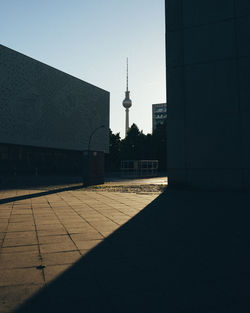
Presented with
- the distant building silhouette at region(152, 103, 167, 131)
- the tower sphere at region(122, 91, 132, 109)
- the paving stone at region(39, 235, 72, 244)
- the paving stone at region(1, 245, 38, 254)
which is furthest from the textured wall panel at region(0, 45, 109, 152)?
the distant building silhouette at region(152, 103, 167, 131)

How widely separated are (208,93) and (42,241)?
12.7 metres

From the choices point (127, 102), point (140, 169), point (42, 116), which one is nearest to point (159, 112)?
point (127, 102)

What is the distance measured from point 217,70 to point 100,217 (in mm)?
11245

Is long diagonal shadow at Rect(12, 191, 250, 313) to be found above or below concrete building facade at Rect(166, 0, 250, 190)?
below

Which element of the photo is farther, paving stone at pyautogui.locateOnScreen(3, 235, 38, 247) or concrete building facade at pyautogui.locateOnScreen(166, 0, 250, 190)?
concrete building facade at pyautogui.locateOnScreen(166, 0, 250, 190)

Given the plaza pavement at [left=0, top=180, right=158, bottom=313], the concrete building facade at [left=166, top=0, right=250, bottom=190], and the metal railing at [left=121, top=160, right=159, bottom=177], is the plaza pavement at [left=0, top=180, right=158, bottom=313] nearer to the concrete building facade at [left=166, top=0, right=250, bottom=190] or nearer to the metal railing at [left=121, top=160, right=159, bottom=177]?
the concrete building facade at [left=166, top=0, right=250, bottom=190]

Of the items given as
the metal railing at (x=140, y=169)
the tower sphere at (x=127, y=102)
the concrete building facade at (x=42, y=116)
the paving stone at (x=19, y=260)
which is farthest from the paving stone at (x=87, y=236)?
the tower sphere at (x=127, y=102)

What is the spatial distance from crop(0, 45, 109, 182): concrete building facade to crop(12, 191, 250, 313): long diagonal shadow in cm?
3409

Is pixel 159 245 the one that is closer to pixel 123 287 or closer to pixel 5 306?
pixel 123 287

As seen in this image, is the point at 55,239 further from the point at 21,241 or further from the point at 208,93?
the point at 208,93

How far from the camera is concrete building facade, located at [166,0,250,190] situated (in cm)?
1455

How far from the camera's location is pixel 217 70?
1516cm

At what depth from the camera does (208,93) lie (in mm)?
15297

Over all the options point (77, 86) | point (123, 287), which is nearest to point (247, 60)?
point (123, 287)
